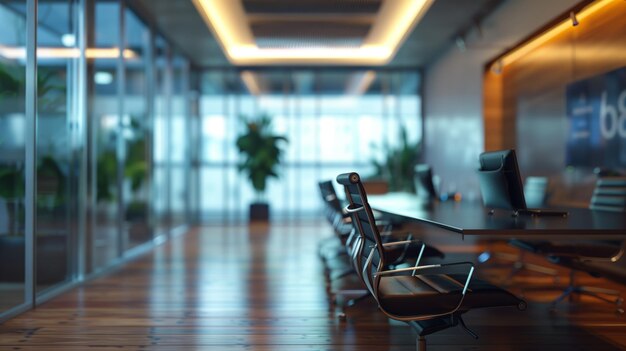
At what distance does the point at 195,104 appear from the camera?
11.2 metres

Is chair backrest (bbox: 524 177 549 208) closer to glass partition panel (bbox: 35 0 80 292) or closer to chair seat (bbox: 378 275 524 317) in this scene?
chair seat (bbox: 378 275 524 317)

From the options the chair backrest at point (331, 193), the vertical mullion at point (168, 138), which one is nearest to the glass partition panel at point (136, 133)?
the vertical mullion at point (168, 138)

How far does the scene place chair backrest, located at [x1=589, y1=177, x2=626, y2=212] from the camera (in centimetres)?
392

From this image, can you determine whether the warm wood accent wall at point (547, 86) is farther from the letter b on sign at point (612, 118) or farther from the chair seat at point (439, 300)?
the chair seat at point (439, 300)

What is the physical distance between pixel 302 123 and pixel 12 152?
8026 mm

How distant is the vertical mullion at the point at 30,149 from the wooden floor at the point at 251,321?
1.03 feet

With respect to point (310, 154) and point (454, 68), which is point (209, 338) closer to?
point (454, 68)

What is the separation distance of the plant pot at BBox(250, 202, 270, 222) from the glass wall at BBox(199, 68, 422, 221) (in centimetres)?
57

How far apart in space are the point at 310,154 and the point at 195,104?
2.52 m

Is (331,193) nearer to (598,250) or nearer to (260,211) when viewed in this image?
(598,250)

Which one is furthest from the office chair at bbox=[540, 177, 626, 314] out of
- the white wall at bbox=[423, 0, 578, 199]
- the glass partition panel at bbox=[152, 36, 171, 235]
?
the glass partition panel at bbox=[152, 36, 171, 235]

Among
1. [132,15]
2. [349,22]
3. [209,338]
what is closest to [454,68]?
[349,22]

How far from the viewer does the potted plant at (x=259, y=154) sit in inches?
424

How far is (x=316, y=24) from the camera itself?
8.27 meters
